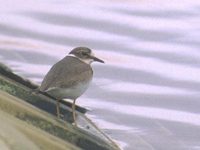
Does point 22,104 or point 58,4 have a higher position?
point 58,4

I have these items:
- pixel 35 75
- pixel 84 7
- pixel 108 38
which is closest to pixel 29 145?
pixel 35 75

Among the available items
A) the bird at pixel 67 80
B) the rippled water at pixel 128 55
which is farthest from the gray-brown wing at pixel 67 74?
the rippled water at pixel 128 55

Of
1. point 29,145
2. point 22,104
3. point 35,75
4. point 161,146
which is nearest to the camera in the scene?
point 29,145

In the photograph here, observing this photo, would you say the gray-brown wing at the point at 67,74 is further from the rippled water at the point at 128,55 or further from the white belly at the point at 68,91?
the rippled water at the point at 128,55

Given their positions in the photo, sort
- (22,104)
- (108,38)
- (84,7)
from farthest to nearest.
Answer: (84,7), (108,38), (22,104)

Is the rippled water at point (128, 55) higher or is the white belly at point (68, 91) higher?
the rippled water at point (128, 55)

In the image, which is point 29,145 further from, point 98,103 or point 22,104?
point 98,103

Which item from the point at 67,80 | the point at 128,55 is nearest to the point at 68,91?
the point at 67,80
